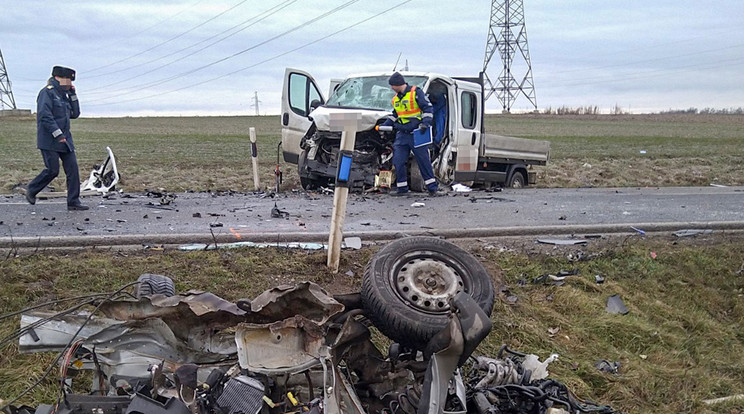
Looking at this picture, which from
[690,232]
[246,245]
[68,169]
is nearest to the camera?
[246,245]

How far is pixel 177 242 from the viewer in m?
4.92

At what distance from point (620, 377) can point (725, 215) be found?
14.7 ft

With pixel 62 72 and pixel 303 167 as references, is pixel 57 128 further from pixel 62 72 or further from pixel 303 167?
pixel 303 167

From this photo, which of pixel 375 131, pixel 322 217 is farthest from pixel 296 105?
pixel 322 217

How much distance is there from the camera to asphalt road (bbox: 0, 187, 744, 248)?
516 cm

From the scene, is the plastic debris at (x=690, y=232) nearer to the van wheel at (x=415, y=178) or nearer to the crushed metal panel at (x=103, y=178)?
the van wheel at (x=415, y=178)

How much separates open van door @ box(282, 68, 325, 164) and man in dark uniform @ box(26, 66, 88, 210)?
3.46 m

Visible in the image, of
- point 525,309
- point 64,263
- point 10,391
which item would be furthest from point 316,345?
point 64,263

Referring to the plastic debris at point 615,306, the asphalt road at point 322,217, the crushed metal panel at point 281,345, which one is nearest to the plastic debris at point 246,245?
the asphalt road at point 322,217

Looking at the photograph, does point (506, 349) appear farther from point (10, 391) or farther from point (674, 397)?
point (10, 391)

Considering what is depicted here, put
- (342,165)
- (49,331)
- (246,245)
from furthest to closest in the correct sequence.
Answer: (246,245) < (342,165) < (49,331)

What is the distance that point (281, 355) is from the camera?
8.50ft

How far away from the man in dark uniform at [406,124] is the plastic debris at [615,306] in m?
4.16

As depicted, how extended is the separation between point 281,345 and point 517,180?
9.94 m
